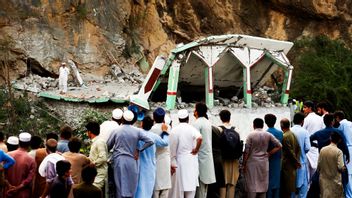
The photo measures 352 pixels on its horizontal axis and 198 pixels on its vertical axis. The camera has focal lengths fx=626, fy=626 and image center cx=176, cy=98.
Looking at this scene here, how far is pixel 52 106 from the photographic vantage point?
21.2 m

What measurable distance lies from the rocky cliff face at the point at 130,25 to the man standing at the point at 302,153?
15896mm

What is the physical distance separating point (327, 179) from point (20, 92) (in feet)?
48.6

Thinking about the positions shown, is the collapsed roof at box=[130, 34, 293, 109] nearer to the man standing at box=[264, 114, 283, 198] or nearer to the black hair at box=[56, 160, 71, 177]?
the man standing at box=[264, 114, 283, 198]

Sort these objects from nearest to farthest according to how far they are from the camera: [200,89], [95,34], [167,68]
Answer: [167,68] → [200,89] → [95,34]

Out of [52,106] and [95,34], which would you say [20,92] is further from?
[95,34]

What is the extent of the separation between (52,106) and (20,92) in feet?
5.50

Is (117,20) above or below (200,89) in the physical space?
above

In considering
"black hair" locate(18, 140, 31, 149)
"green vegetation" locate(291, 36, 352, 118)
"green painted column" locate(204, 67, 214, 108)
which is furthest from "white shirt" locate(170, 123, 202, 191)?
"green vegetation" locate(291, 36, 352, 118)

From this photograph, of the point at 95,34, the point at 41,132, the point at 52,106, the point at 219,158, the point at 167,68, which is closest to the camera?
the point at 219,158

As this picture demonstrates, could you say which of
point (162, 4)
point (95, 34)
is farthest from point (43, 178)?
point (162, 4)

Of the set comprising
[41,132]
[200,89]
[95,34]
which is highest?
[95,34]

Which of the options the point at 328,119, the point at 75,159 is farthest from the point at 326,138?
the point at 75,159

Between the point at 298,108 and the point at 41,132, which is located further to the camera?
the point at 41,132

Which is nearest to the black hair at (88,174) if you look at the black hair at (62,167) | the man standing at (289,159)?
the black hair at (62,167)
